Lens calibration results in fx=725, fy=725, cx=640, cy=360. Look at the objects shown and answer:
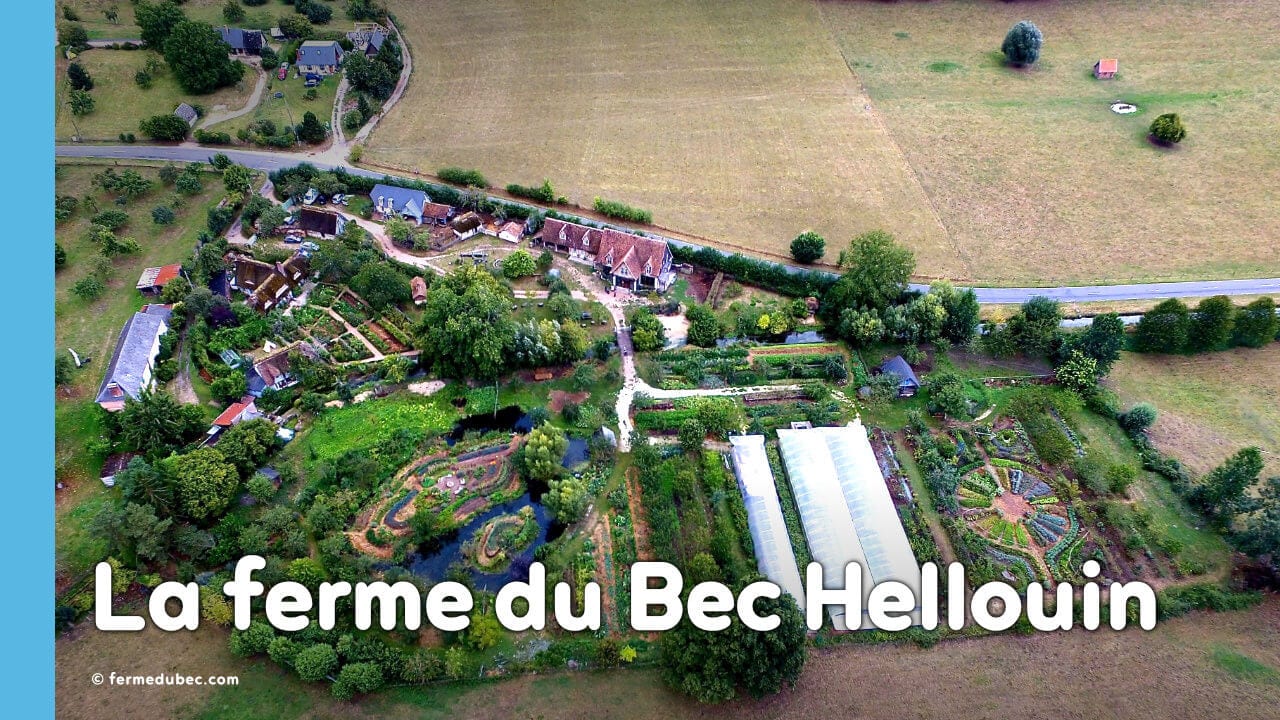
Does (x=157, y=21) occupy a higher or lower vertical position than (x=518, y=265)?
higher

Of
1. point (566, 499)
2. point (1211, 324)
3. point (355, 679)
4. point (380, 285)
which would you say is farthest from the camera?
point (380, 285)

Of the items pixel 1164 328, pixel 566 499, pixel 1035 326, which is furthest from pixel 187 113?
pixel 1164 328

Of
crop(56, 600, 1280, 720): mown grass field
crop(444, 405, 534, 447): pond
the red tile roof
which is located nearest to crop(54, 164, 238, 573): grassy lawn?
the red tile roof

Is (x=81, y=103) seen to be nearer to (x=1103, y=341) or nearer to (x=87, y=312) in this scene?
(x=87, y=312)

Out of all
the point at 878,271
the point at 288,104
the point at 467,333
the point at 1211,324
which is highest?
the point at 288,104

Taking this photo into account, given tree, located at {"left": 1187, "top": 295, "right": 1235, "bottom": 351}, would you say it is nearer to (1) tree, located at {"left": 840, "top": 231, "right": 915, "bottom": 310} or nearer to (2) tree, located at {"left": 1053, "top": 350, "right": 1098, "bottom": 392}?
(2) tree, located at {"left": 1053, "top": 350, "right": 1098, "bottom": 392}

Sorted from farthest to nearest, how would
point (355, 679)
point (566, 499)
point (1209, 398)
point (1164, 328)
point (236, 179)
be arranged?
point (236, 179)
point (1164, 328)
point (1209, 398)
point (566, 499)
point (355, 679)
